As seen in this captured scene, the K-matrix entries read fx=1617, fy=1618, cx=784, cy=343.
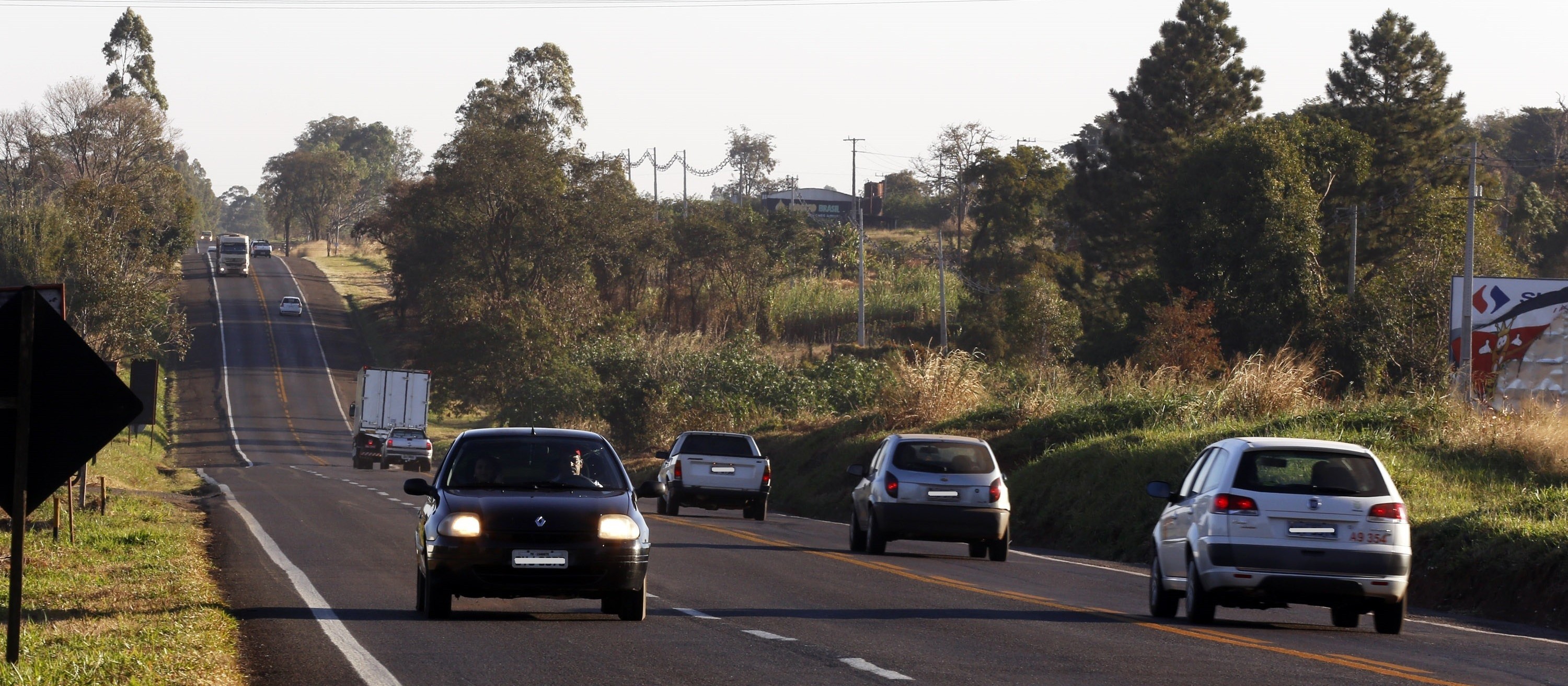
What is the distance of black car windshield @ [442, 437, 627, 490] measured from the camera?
12.6 m

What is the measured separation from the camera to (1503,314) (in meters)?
33.0

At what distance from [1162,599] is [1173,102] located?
5835cm

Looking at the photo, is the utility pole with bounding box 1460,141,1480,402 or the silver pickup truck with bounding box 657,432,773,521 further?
the silver pickup truck with bounding box 657,432,773,521

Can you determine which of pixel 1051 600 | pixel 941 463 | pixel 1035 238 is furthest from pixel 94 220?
pixel 1051 600

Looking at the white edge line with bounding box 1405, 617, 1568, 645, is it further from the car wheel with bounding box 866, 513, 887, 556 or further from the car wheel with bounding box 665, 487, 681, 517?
the car wheel with bounding box 665, 487, 681, 517

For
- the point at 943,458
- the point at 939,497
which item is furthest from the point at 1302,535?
the point at 943,458

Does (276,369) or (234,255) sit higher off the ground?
(234,255)

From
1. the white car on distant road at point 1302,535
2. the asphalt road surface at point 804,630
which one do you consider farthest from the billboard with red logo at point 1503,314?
the white car on distant road at point 1302,535

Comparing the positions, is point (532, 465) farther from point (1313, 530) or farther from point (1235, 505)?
point (1313, 530)

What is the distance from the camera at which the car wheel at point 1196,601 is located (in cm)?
1272

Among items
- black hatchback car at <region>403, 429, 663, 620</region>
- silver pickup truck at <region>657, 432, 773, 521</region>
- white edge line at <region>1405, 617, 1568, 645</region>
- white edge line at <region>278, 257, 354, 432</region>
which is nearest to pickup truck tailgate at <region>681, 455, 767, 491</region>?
silver pickup truck at <region>657, 432, 773, 521</region>

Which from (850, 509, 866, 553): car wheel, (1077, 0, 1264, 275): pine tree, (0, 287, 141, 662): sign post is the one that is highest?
(1077, 0, 1264, 275): pine tree

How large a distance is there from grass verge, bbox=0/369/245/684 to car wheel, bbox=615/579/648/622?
9.21 feet

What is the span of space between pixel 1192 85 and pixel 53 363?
64416 mm
